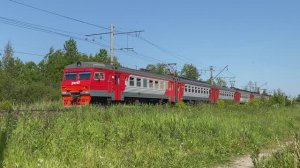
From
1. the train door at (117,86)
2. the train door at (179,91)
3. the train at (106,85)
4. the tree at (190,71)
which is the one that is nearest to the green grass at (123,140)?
the train at (106,85)

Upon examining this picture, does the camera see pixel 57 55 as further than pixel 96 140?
Yes

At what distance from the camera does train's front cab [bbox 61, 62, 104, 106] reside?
26467 mm

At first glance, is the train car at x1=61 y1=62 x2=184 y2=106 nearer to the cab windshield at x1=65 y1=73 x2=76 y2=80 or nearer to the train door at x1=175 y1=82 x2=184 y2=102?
the cab windshield at x1=65 y1=73 x2=76 y2=80

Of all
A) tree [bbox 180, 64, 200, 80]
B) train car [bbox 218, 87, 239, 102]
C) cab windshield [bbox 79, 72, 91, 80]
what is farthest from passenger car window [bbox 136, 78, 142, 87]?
tree [bbox 180, 64, 200, 80]

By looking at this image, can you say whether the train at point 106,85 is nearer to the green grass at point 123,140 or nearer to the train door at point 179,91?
the train door at point 179,91

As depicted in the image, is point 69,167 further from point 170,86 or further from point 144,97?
point 170,86

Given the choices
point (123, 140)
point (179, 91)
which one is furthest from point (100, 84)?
point (123, 140)

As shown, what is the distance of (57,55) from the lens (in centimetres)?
8212

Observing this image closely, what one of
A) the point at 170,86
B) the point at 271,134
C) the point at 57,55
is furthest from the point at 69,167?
the point at 57,55

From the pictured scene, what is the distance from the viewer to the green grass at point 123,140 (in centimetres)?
781

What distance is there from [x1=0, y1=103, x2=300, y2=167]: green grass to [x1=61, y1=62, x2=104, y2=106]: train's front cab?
40.2 feet

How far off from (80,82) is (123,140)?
1752cm

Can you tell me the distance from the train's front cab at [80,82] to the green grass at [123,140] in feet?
40.2

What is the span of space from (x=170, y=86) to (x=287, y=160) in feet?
99.0
